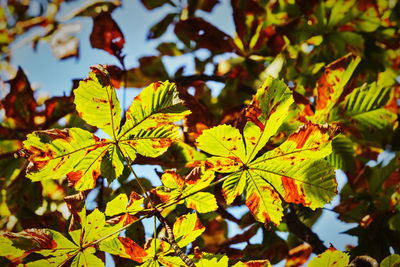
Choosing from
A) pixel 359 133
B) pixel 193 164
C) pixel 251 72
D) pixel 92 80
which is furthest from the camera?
pixel 251 72

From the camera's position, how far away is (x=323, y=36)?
0.91 metres

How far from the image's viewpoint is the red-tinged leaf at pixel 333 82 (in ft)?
1.97

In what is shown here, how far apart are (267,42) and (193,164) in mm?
485

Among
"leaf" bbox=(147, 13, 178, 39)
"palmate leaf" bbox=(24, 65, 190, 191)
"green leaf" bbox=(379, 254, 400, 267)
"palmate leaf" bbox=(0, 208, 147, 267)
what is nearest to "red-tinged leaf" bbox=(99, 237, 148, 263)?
"palmate leaf" bbox=(0, 208, 147, 267)

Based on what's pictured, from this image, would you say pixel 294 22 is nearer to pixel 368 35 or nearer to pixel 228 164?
pixel 368 35

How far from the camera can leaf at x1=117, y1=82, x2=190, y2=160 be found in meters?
0.43

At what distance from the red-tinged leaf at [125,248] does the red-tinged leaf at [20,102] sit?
0.56 meters

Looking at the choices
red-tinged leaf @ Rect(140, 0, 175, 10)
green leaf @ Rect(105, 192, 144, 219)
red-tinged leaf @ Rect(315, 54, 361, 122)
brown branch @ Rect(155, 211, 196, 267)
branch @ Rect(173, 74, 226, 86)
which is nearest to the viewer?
brown branch @ Rect(155, 211, 196, 267)

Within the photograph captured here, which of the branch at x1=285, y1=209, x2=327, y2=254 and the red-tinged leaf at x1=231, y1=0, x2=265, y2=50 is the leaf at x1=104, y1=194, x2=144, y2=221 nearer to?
the branch at x1=285, y1=209, x2=327, y2=254

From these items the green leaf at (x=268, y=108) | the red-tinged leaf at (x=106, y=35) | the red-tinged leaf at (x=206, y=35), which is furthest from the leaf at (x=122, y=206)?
the red-tinged leaf at (x=206, y=35)

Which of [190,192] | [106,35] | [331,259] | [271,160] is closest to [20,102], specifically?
[106,35]

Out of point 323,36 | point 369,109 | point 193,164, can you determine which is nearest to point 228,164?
point 193,164

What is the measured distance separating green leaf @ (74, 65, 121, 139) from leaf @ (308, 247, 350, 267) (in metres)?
0.36

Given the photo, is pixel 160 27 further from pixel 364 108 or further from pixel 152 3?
pixel 364 108
